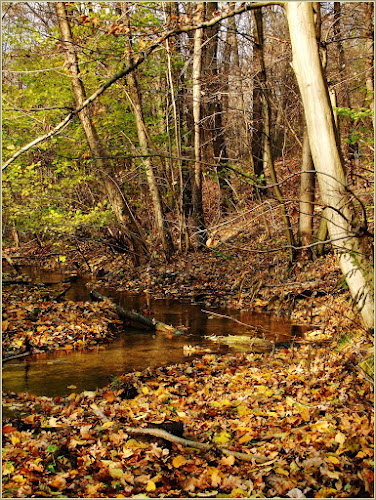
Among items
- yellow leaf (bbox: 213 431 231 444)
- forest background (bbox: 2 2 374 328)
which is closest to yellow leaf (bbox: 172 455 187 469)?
yellow leaf (bbox: 213 431 231 444)

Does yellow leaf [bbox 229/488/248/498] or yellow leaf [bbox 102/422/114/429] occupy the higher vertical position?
A: yellow leaf [bbox 102/422/114/429]

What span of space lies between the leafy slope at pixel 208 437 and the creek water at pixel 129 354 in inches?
22.3

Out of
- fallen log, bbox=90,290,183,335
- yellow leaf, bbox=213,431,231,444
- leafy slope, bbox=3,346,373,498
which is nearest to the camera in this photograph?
leafy slope, bbox=3,346,373,498

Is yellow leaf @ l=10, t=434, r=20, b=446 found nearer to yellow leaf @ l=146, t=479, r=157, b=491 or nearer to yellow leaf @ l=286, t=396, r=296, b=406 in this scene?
yellow leaf @ l=146, t=479, r=157, b=491

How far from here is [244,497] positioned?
392 centimetres

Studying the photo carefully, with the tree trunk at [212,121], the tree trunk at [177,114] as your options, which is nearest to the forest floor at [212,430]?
the tree trunk at [177,114]

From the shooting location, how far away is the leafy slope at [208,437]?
4055 mm

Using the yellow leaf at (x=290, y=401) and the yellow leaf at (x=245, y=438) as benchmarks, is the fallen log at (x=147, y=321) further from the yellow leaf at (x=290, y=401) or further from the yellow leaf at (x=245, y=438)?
the yellow leaf at (x=245, y=438)

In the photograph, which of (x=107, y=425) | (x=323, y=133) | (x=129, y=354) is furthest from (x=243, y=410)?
(x=323, y=133)

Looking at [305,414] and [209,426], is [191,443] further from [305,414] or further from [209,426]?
[305,414]

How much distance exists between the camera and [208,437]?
4977 millimetres

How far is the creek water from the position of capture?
23.0 ft

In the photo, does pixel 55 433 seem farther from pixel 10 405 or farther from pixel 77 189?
pixel 77 189

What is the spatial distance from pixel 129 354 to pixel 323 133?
515 cm
